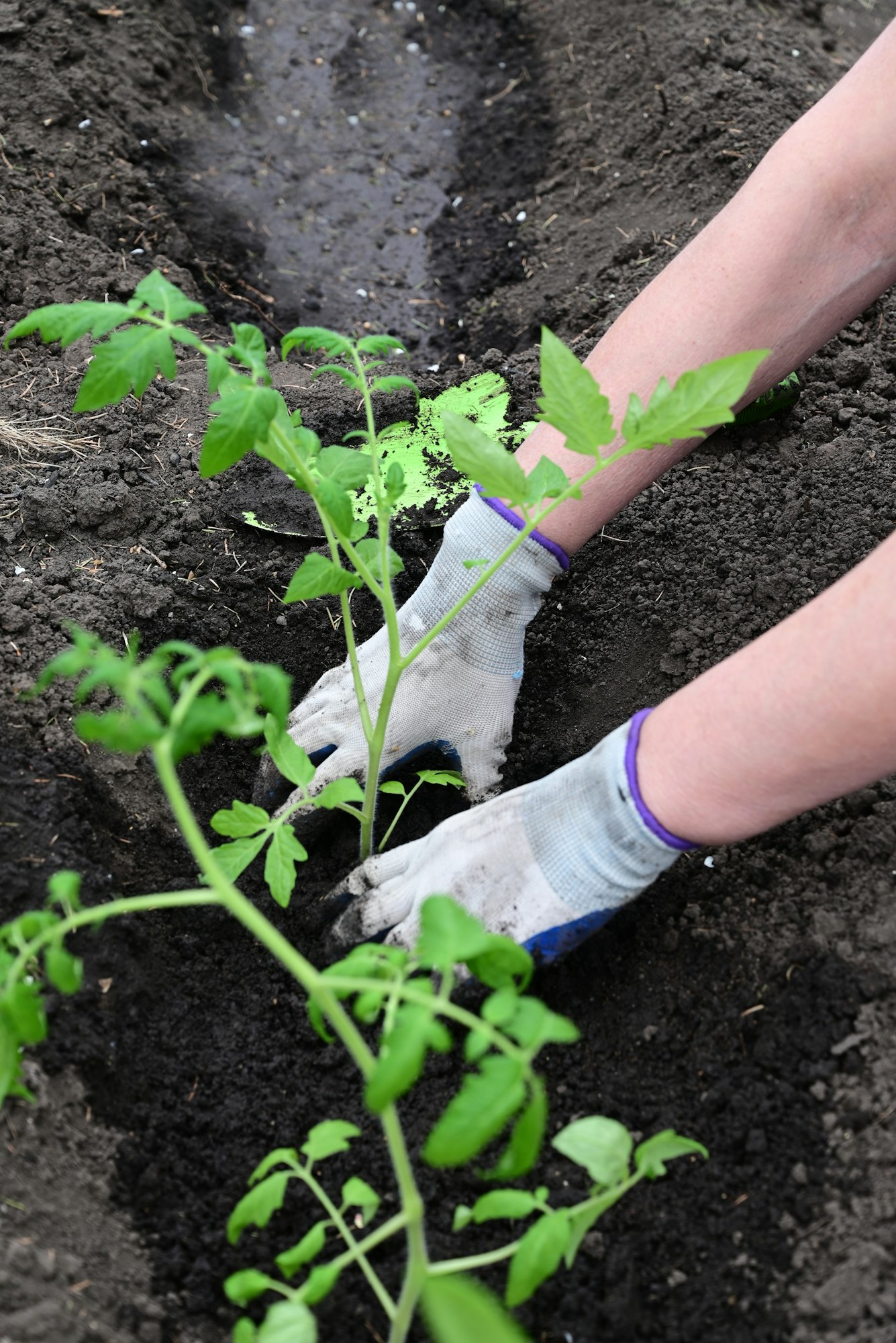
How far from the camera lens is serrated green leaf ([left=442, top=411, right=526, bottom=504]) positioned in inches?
52.3

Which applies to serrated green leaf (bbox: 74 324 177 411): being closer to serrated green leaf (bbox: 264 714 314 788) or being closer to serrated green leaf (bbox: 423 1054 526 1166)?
serrated green leaf (bbox: 264 714 314 788)

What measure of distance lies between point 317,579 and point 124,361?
1.26 ft

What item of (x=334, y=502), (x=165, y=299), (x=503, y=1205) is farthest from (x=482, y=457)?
(x=503, y=1205)

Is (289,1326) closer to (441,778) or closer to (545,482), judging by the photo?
(441,778)

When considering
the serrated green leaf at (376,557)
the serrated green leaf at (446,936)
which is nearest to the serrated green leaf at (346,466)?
the serrated green leaf at (376,557)

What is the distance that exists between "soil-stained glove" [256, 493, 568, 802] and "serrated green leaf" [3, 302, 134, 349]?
84 cm

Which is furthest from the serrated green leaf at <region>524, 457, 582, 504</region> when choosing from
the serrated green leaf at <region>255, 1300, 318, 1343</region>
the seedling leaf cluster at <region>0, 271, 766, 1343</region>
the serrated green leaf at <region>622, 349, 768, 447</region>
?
the serrated green leaf at <region>255, 1300, 318, 1343</region>

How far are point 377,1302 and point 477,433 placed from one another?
113 centimetres

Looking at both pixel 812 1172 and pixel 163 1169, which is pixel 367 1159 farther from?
pixel 812 1172

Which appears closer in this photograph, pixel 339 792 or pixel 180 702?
pixel 180 702

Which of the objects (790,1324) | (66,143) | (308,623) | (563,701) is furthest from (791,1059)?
(66,143)

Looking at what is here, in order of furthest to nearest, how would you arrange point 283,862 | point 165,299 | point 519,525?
point 519,525
point 283,862
point 165,299

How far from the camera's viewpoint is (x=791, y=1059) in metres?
1.46

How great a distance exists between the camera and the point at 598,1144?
3.74 feet
